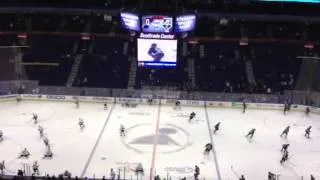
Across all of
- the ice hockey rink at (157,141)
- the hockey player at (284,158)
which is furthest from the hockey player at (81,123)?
the hockey player at (284,158)

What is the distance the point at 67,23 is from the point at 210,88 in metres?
10.6

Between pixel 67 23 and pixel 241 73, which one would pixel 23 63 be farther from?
pixel 241 73

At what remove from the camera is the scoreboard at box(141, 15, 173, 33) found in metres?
21.1

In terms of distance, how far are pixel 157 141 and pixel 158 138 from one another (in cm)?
36

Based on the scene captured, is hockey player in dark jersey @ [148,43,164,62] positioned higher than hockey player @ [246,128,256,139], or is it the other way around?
hockey player in dark jersey @ [148,43,164,62]

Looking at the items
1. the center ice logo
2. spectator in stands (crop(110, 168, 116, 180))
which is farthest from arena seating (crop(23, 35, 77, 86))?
spectator in stands (crop(110, 168, 116, 180))

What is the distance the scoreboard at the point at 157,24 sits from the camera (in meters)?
21.1

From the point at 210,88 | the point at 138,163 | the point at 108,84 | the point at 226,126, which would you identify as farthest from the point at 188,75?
the point at 138,163

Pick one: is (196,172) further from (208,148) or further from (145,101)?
(145,101)

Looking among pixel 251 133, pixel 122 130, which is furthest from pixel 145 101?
pixel 251 133

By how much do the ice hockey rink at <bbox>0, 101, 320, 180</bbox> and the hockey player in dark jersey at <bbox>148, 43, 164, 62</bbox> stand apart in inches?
115

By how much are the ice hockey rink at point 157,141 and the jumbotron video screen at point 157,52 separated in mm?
2667

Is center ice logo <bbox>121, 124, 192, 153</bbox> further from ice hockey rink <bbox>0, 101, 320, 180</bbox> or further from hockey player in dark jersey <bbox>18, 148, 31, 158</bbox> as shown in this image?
hockey player in dark jersey <bbox>18, 148, 31, 158</bbox>

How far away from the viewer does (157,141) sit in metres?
22.9
